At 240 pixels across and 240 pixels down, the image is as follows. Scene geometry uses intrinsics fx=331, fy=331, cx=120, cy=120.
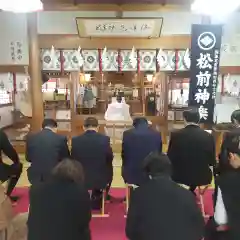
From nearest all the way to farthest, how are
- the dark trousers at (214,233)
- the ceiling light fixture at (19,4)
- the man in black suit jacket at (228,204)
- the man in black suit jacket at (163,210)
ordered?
the man in black suit jacket at (163,210) < the man in black suit jacket at (228,204) < the dark trousers at (214,233) < the ceiling light fixture at (19,4)

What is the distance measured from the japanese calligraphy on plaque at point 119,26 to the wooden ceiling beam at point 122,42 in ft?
2.28

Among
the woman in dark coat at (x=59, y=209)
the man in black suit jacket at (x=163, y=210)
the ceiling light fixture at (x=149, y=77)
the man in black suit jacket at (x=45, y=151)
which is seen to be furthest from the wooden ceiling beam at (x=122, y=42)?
the man in black suit jacket at (x=163, y=210)

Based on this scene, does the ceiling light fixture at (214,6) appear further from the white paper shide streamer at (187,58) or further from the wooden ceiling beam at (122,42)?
the white paper shide streamer at (187,58)

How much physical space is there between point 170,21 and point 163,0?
145 cm

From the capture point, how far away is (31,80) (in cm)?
826

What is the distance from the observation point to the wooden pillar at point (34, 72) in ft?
26.2

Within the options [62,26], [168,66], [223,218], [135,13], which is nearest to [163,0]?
→ [135,13]

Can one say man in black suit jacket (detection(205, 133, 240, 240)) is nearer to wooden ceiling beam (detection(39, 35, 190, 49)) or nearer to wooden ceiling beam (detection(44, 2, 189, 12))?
wooden ceiling beam (detection(44, 2, 189, 12))

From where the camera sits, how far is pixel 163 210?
91.2 inches

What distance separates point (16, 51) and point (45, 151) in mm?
4394

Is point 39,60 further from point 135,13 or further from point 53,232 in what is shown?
point 53,232

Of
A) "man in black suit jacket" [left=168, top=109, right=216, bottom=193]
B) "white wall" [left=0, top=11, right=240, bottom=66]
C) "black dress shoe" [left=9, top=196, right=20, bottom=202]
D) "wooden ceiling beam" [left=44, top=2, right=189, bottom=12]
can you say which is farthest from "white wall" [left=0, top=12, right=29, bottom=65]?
"man in black suit jacket" [left=168, top=109, right=216, bottom=193]

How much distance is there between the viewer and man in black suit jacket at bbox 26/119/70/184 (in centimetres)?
447

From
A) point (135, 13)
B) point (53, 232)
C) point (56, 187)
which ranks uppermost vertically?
point (135, 13)
